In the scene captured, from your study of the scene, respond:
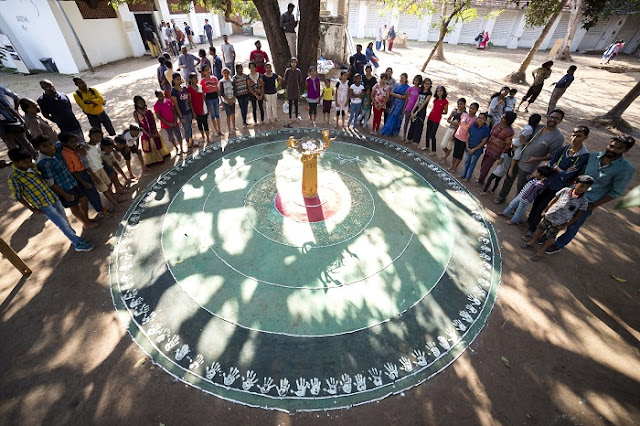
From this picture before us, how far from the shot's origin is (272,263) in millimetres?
5184

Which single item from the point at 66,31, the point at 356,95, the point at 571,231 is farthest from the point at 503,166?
the point at 66,31

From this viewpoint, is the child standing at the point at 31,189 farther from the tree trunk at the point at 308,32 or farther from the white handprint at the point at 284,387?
the tree trunk at the point at 308,32

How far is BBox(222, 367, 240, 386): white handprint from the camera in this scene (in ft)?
12.1

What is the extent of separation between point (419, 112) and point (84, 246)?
8.15 meters

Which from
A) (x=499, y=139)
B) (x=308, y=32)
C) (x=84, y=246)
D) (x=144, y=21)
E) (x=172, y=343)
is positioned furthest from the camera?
(x=144, y=21)

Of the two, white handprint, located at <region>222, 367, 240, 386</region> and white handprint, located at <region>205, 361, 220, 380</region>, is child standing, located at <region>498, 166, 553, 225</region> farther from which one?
white handprint, located at <region>205, 361, 220, 380</region>

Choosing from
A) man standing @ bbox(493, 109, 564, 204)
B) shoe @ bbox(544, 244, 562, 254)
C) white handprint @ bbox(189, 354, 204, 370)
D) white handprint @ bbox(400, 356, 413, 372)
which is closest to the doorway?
white handprint @ bbox(189, 354, 204, 370)

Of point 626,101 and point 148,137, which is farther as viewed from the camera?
point 626,101

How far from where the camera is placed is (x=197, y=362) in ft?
12.7

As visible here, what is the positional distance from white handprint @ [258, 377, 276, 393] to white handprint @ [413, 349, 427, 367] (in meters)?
1.93

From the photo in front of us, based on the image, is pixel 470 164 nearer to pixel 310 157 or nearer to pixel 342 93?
pixel 310 157

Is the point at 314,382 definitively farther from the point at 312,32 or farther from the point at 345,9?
the point at 345,9

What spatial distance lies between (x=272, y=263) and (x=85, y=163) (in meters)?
4.02

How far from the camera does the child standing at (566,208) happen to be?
14.2 ft
